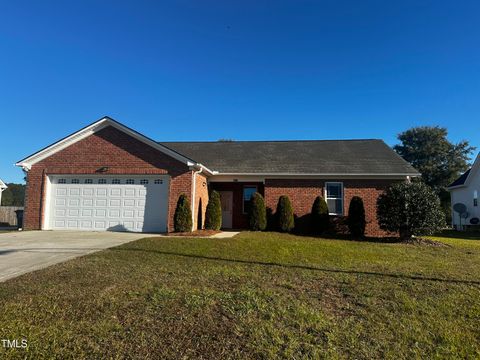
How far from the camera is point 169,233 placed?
1350cm

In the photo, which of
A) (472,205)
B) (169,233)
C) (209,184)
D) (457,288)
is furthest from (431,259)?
(472,205)

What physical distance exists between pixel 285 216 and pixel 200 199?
3.92 meters

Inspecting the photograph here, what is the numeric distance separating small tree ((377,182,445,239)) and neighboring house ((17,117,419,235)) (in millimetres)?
1980

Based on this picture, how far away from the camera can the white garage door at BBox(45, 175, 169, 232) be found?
563 inches

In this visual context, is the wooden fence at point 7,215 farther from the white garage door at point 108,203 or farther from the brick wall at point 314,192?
the brick wall at point 314,192

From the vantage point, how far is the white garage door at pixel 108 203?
14.3 meters

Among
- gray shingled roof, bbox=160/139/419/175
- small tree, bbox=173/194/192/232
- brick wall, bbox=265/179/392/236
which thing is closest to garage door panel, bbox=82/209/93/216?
small tree, bbox=173/194/192/232

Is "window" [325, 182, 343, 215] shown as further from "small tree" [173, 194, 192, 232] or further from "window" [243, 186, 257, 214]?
"small tree" [173, 194, 192, 232]

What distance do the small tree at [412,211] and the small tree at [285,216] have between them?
3.95 metres

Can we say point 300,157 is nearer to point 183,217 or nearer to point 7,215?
point 183,217

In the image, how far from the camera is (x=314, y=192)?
15.7 metres

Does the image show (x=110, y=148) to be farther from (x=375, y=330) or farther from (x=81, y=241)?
(x=375, y=330)

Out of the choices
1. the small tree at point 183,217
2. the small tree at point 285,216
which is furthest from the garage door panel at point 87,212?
the small tree at point 285,216

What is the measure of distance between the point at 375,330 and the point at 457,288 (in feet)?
9.73
